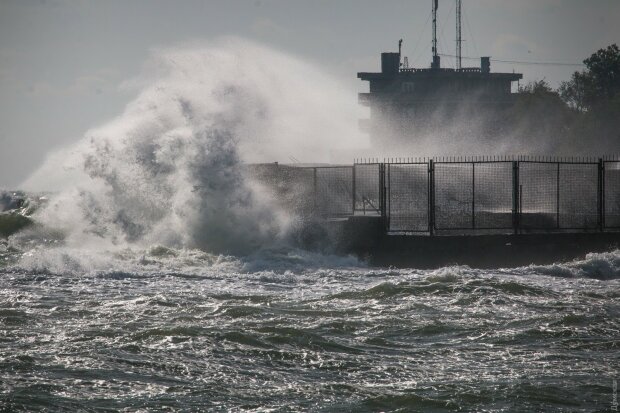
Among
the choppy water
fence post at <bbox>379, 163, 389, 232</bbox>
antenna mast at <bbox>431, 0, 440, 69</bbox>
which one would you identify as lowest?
the choppy water

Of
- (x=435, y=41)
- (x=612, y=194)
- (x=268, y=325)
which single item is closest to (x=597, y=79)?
(x=435, y=41)

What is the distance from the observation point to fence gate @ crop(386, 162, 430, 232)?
3170 cm

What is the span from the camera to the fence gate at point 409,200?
31.7 m

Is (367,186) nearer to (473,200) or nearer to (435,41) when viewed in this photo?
(473,200)

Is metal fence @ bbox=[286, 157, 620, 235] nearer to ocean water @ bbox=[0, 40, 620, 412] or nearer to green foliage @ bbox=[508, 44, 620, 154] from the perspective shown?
ocean water @ bbox=[0, 40, 620, 412]

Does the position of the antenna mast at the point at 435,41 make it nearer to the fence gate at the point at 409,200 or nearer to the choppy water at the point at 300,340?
the fence gate at the point at 409,200

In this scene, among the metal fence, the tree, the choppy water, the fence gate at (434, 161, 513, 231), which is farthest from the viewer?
the tree

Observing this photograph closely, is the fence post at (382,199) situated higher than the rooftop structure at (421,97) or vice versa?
the rooftop structure at (421,97)

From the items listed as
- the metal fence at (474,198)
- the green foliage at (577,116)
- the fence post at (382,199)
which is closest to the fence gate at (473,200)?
the metal fence at (474,198)

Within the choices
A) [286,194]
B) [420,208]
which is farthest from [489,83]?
[286,194]

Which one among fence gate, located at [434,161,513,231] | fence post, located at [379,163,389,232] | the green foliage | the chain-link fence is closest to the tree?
the green foliage

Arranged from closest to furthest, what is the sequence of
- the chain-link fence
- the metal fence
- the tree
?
1. the metal fence
2. the chain-link fence
3. the tree

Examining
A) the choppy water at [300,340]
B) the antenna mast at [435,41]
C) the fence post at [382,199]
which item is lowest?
the choppy water at [300,340]

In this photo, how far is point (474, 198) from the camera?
31.8 metres
